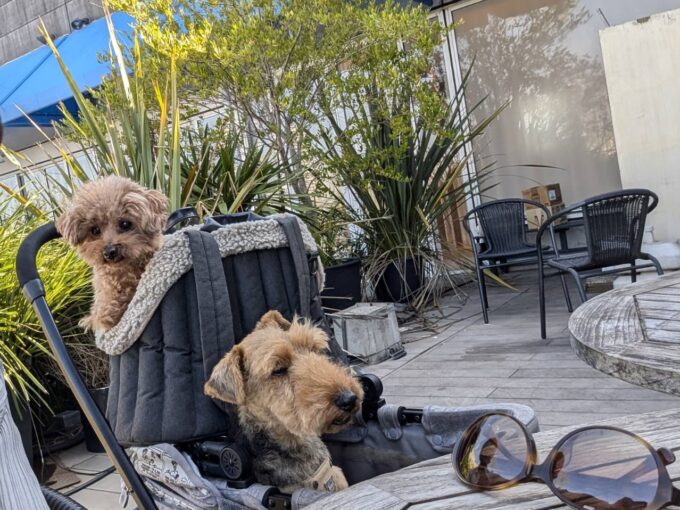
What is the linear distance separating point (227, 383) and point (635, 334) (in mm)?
1001

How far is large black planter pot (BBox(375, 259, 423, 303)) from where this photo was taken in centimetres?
564

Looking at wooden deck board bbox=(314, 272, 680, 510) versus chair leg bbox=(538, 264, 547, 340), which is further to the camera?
chair leg bbox=(538, 264, 547, 340)

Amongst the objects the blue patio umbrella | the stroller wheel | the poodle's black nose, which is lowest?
the stroller wheel

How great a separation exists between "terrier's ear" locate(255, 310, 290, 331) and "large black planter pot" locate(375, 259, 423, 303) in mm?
3749

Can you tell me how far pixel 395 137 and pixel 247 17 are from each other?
146cm

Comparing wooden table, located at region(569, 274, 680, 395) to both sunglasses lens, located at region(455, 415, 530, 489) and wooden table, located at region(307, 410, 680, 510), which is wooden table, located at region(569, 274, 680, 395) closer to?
wooden table, located at region(307, 410, 680, 510)

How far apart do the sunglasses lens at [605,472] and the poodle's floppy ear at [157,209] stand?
4.48ft

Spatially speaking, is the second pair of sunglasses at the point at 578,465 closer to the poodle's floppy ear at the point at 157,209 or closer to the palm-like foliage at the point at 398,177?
the poodle's floppy ear at the point at 157,209

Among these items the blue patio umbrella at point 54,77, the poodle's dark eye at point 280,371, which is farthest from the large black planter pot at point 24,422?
the blue patio umbrella at point 54,77

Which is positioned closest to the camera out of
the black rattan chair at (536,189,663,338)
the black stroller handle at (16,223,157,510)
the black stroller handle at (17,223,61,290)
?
the black stroller handle at (16,223,157,510)

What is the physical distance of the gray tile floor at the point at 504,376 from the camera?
9.50 feet

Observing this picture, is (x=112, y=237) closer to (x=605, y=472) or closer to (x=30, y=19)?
(x=605, y=472)

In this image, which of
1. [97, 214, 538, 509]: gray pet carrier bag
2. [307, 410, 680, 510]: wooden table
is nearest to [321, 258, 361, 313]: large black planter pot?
[97, 214, 538, 509]: gray pet carrier bag

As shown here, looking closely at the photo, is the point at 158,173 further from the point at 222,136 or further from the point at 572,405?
the point at 572,405
